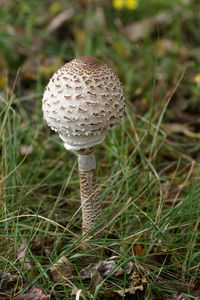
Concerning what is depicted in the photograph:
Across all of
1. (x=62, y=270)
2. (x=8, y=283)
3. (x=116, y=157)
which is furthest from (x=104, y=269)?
(x=116, y=157)

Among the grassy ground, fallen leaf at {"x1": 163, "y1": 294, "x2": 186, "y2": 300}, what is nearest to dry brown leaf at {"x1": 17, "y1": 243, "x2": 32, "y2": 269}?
the grassy ground

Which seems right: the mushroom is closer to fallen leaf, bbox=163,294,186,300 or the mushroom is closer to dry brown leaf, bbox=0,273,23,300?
dry brown leaf, bbox=0,273,23,300

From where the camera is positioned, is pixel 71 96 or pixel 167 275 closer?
pixel 71 96

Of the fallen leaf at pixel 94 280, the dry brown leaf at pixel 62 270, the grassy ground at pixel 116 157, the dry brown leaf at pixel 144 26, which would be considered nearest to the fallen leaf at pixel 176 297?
the grassy ground at pixel 116 157

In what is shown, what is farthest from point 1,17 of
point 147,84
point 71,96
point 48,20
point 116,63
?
point 71,96

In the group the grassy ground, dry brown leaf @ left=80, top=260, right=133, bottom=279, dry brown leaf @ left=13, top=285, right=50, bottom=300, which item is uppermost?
the grassy ground

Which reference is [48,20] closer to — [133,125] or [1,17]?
[1,17]

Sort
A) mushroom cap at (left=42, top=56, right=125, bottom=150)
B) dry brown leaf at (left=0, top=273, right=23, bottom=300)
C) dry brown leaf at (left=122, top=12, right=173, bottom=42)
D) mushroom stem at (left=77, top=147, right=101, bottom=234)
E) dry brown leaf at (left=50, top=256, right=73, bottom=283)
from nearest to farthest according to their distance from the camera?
mushroom cap at (left=42, top=56, right=125, bottom=150), dry brown leaf at (left=0, top=273, right=23, bottom=300), dry brown leaf at (left=50, top=256, right=73, bottom=283), mushroom stem at (left=77, top=147, right=101, bottom=234), dry brown leaf at (left=122, top=12, right=173, bottom=42)
